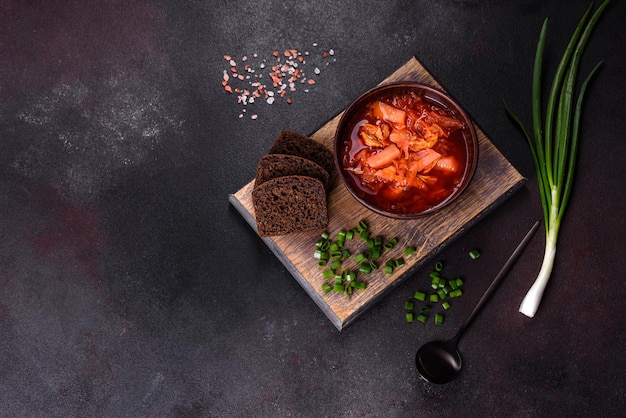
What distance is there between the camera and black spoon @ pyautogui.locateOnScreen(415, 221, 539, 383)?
11.3ft

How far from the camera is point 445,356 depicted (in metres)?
3.47

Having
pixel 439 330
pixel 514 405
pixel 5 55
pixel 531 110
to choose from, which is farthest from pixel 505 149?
pixel 5 55

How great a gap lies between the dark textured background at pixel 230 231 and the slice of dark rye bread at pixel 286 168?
385 mm

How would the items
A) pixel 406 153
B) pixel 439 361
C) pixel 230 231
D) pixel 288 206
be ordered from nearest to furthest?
1. pixel 406 153
2. pixel 288 206
3. pixel 439 361
4. pixel 230 231

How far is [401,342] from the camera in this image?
11.6ft

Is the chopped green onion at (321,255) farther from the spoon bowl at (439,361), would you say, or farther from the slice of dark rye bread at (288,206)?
the spoon bowl at (439,361)

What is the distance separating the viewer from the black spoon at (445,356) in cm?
344

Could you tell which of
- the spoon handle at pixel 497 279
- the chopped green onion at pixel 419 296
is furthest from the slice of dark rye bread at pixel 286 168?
the spoon handle at pixel 497 279

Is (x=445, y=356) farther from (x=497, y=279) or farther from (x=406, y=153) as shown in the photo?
(x=406, y=153)

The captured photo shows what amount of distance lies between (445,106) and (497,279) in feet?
3.05

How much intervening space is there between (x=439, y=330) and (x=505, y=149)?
0.97 metres

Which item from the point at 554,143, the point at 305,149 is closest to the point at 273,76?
the point at 305,149

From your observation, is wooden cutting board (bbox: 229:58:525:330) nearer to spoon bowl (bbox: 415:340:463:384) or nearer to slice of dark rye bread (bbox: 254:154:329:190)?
slice of dark rye bread (bbox: 254:154:329:190)

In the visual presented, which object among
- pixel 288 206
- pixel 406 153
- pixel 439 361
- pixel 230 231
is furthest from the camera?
pixel 230 231
